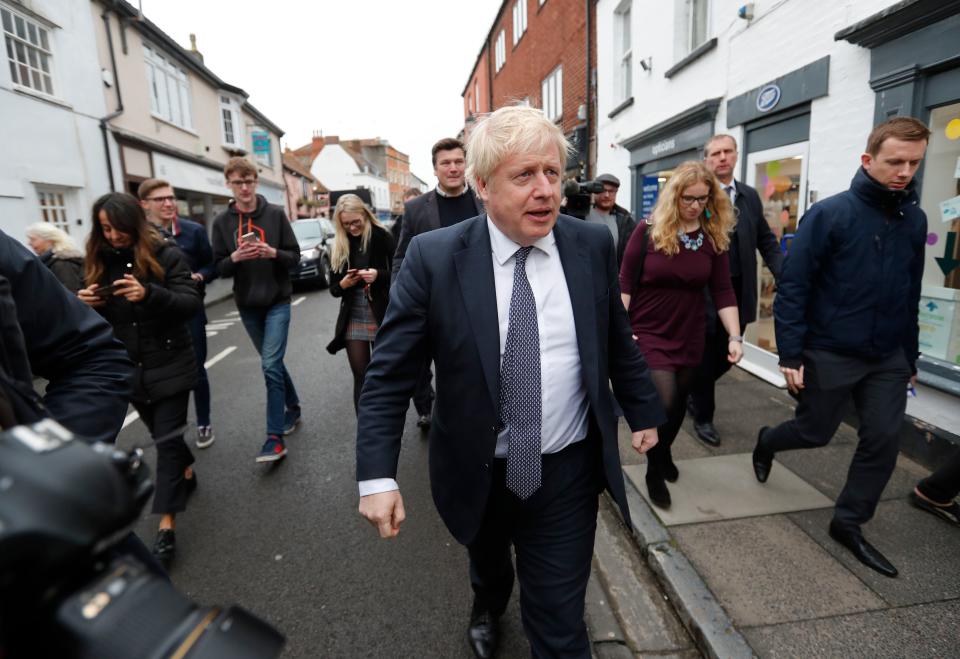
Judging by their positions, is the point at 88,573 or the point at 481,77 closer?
the point at 88,573

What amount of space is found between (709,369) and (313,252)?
→ 1270 centimetres

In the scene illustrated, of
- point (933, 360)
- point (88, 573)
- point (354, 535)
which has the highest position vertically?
point (88, 573)

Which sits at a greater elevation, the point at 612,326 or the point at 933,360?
the point at 612,326

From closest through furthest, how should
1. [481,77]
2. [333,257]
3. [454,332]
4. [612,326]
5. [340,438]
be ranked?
[454,332] < [612,326] < [333,257] < [340,438] < [481,77]

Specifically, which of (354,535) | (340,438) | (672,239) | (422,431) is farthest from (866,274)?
(340,438)

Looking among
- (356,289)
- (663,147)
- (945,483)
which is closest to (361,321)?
(356,289)

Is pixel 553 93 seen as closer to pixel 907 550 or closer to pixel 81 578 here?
pixel 907 550

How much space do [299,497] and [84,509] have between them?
3.44 m

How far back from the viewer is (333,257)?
4570 mm

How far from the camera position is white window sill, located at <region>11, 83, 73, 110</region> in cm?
1060

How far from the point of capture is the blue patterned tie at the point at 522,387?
5.83 feet

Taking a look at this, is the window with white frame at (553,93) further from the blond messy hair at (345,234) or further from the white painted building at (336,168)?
the white painted building at (336,168)

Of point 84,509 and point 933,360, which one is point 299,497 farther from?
point 933,360

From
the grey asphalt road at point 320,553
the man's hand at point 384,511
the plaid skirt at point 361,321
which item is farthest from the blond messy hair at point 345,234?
the man's hand at point 384,511
